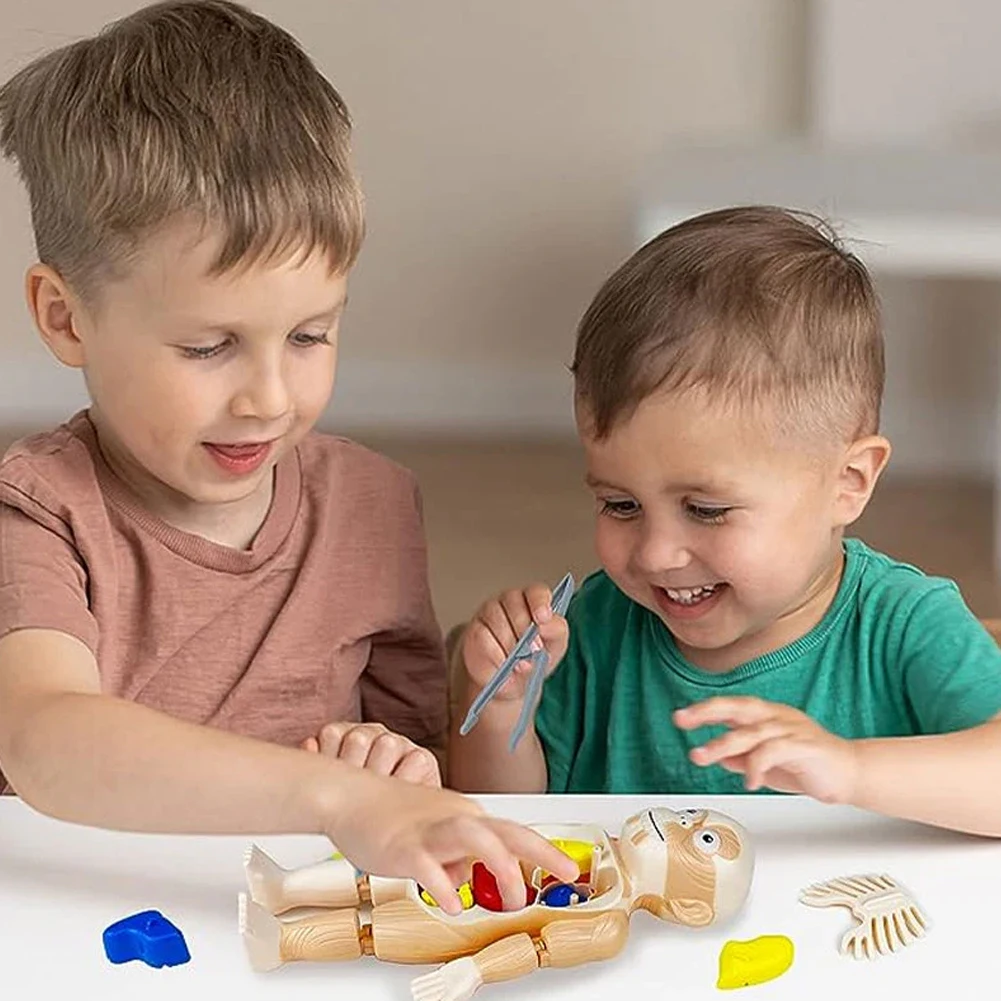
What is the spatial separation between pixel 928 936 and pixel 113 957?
0.36 meters

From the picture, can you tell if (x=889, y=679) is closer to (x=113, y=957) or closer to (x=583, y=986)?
A: (x=583, y=986)

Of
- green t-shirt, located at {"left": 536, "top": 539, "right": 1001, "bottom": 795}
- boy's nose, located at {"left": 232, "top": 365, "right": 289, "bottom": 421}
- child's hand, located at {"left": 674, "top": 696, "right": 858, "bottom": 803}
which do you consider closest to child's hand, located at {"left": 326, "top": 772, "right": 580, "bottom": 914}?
child's hand, located at {"left": 674, "top": 696, "right": 858, "bottom": 803}

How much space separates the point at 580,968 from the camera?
2.71 ft

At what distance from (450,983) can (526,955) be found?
1.4 inches

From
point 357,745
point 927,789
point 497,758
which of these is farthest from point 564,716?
point 927,789

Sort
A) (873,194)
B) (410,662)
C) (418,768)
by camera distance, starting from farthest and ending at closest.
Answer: (873,194) → (410,662) → (418,768)

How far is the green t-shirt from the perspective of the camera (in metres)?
1.14

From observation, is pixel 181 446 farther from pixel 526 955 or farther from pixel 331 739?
pixel 526 955

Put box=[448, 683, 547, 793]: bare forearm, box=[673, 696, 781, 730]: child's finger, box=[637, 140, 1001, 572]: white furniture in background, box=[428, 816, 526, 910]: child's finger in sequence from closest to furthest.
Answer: box=[428, 816, 526, 910]: child's finger < box=[673, 696, 781, 730]: child's finger < box=[448, 683, 547, 793]: bare forearm < box=[637, 140, 1001, 572]: white furniture in background

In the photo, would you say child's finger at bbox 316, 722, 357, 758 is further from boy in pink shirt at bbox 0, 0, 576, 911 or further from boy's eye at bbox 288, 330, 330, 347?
boy's eye at bbox 288, 330, 330, 347

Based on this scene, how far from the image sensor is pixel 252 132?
1.06 meters

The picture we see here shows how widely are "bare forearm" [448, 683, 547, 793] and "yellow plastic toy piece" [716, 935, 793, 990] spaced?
1.26 ft

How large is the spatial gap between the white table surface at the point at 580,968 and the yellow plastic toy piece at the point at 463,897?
3 cm

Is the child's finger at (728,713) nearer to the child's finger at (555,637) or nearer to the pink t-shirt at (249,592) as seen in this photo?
the child's finger at (555,637)
